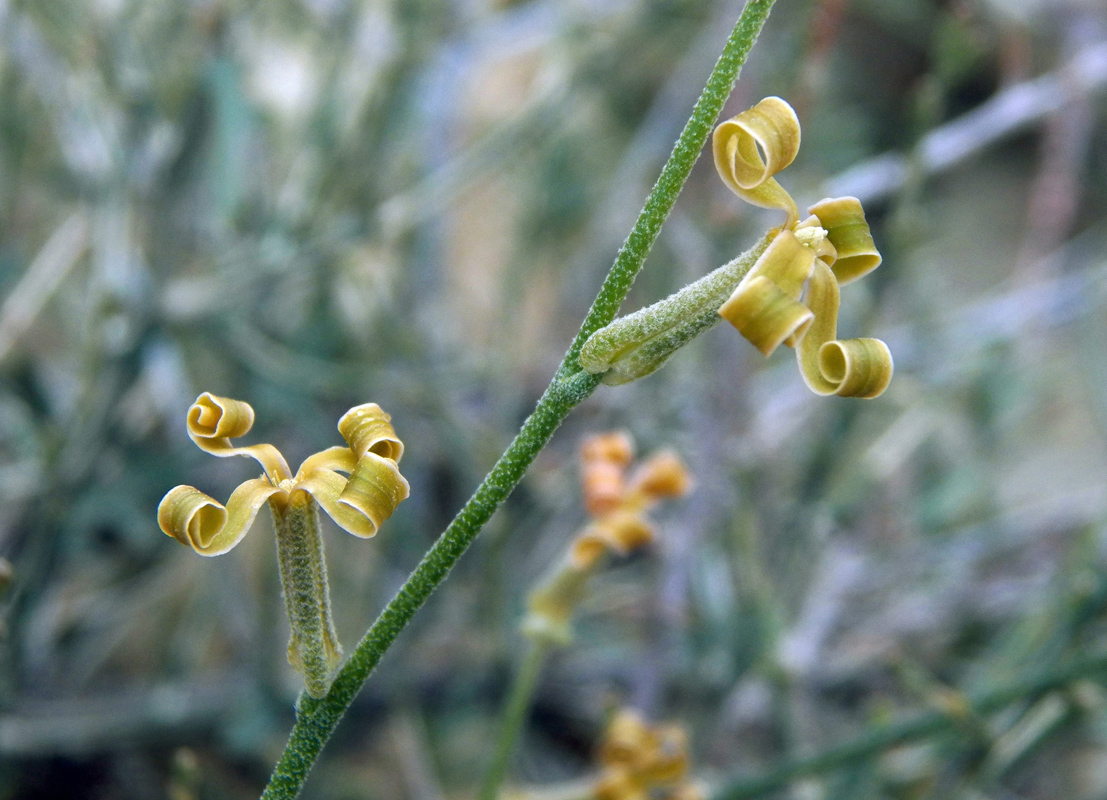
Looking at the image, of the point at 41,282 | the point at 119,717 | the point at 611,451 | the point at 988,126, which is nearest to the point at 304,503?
the point at 611,451

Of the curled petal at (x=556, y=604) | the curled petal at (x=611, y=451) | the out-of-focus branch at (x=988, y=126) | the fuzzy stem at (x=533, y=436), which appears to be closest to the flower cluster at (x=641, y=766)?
the curled petal at (x=556, y=604)

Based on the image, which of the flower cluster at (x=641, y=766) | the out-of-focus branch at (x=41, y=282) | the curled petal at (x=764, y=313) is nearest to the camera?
the curled petal at (x=764, y=313)

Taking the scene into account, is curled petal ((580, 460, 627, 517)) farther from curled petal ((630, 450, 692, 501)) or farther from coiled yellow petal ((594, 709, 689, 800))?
coiled yellow petal ((594, 709, 689, 800))

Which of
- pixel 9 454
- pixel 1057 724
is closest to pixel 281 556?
pixel 1057 724

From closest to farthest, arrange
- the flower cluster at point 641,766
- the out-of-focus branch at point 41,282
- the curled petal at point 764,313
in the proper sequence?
the curled petal at point 764,313, the flower cluster at point 641,766, the out-of-focus branch at point 41,282

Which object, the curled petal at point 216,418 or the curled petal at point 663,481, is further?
the curled petal at point 663,481

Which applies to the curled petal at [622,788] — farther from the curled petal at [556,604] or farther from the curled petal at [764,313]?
the curled petal at [764,313]
